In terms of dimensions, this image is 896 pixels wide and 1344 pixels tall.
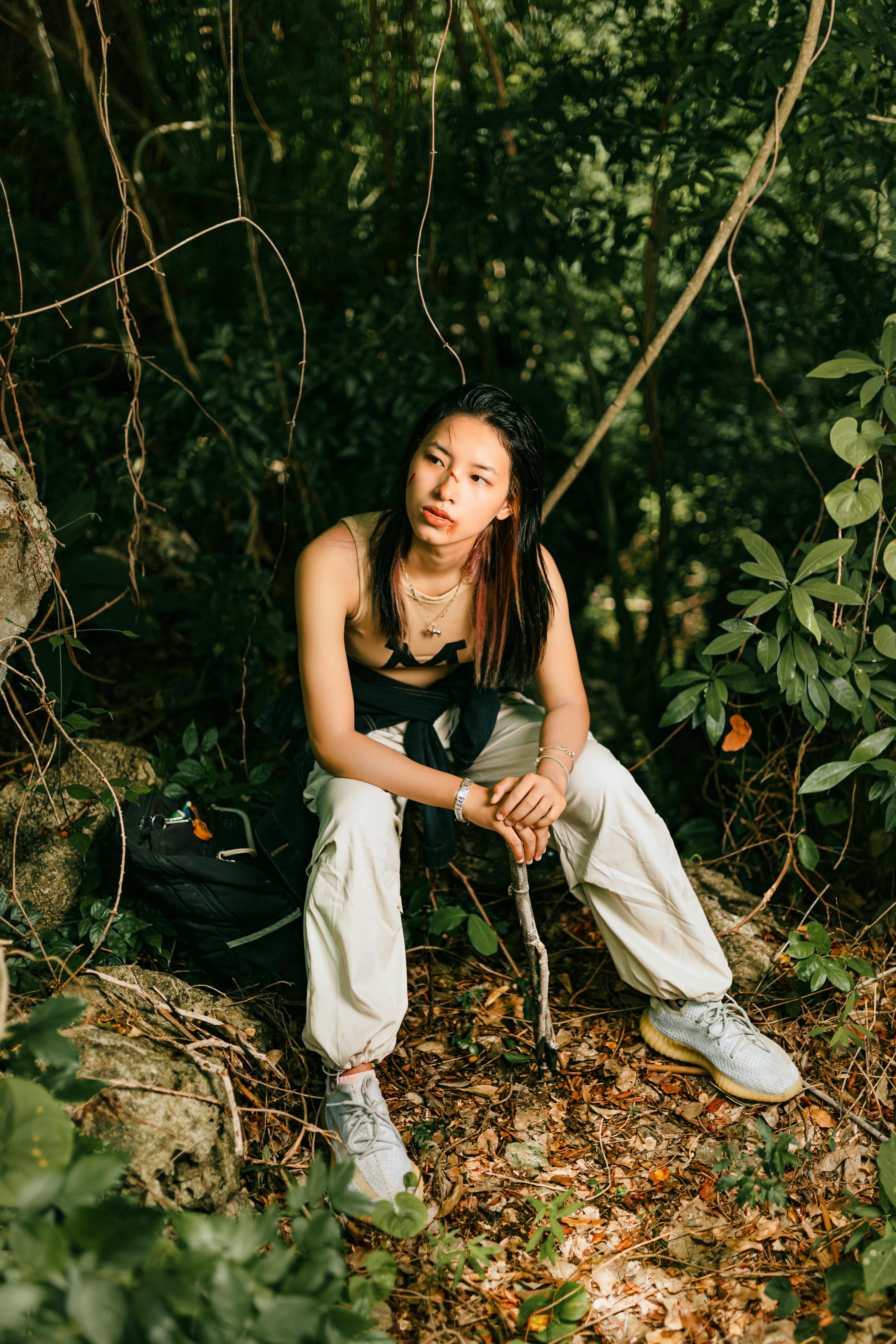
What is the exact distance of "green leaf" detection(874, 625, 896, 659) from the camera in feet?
6.51

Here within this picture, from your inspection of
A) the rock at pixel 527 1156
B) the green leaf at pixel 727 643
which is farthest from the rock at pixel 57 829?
the green leaf at pixel 727 643

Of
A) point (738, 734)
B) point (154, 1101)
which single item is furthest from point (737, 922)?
point (154, 1101)

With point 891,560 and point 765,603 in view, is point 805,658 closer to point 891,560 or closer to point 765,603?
point 765,603

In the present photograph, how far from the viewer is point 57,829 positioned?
2.11 metres

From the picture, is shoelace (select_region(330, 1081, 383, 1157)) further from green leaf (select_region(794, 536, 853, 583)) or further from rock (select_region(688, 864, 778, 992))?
green leaf (select_region(794, 536, 853, 583))

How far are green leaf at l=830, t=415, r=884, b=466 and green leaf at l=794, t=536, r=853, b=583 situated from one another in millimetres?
185

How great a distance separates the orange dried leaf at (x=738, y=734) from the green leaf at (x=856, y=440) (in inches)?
28.7

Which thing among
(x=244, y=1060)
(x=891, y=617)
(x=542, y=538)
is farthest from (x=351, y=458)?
(x=244, y=1060)

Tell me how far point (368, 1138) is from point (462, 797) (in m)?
0.69

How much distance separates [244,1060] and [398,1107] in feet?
1.15

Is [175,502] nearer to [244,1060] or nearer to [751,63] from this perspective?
[244,1060]

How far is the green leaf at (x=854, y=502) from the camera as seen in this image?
1905mm

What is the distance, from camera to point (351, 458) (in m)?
3.18

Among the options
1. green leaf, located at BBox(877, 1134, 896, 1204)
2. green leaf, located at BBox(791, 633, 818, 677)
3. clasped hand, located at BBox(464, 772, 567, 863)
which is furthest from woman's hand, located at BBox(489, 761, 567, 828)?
green leaf, located at BBox(877, 1134, 896, 1204)
